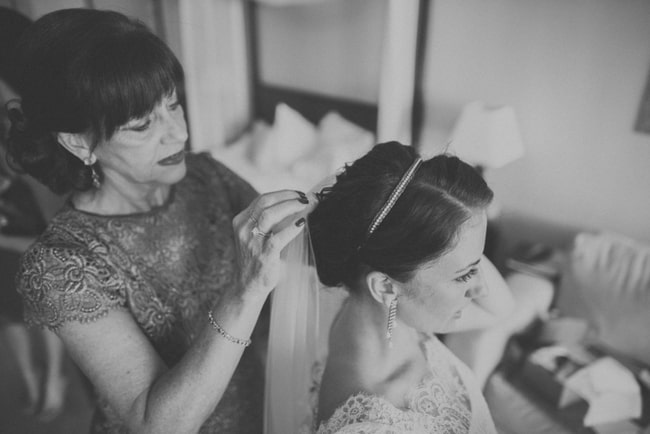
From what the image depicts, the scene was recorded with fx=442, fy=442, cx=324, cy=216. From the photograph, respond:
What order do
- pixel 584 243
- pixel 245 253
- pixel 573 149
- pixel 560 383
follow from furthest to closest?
1. pixel 573 149
2. pixel 584 243
3. pixel 560 383
4. pixel 245 253

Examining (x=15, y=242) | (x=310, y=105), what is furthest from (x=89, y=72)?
(x=310, y=105)

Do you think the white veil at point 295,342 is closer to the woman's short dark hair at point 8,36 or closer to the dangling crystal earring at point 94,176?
the dangling crystal earring at point 94,176

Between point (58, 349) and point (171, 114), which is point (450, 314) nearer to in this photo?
point (171, 114)

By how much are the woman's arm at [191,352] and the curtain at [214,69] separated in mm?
2882

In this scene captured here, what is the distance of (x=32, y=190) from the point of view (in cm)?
221

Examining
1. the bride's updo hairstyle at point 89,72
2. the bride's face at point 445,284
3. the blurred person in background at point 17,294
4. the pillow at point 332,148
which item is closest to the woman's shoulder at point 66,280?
the bride's updo hairstyle at point 89,72

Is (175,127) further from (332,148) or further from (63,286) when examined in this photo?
(332,148)

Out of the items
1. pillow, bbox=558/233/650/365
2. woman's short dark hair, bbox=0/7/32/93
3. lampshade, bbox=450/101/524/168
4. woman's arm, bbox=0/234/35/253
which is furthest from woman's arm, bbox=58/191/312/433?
→ pillow, bbox=558/233/650/365

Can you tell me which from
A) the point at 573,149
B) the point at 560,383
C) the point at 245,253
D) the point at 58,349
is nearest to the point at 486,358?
the point at 560,383

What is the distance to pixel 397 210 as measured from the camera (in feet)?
3.26

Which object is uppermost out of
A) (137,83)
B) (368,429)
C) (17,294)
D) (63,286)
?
(137,83)

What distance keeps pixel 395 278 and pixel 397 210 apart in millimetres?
177

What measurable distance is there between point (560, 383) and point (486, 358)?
298 millimetres

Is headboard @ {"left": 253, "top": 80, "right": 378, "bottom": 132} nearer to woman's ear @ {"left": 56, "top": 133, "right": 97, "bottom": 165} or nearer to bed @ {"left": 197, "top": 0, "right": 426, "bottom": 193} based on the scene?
bed @ {"left": 197, "top": 0, "right": 426, "bottom": 193}
